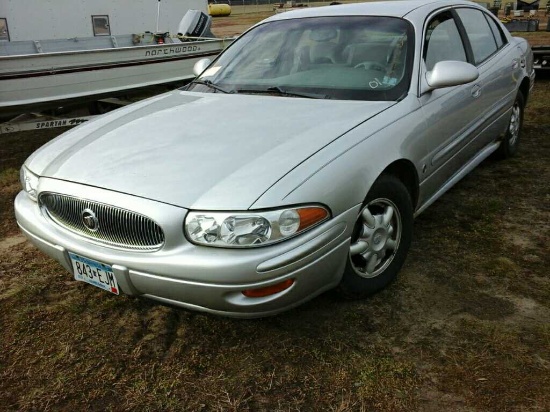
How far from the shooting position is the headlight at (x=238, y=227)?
2086 mm

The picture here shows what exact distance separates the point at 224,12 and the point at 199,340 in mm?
35598

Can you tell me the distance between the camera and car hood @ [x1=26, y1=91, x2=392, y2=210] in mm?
2209

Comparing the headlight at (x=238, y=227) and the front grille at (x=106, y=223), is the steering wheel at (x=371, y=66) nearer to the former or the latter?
the headlight at (x=238, y=227)

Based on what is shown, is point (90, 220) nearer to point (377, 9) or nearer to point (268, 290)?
point (268, 290)

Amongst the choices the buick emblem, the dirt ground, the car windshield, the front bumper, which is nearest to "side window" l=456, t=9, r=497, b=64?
the car windshield

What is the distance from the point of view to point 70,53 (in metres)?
6.21

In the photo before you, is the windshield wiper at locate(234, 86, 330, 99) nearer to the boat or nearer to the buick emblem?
the buick emblem

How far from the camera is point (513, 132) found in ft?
16.1

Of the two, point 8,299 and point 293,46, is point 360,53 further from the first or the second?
point 8,299

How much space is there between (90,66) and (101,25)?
7.64 feet

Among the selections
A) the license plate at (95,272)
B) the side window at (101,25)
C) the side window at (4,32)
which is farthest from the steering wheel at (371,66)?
the side window at (101,25)

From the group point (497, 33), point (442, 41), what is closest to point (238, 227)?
point (442, 41)

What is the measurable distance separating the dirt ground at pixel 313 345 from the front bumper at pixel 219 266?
280 mm

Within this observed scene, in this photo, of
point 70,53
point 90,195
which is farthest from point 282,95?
point 70,53
